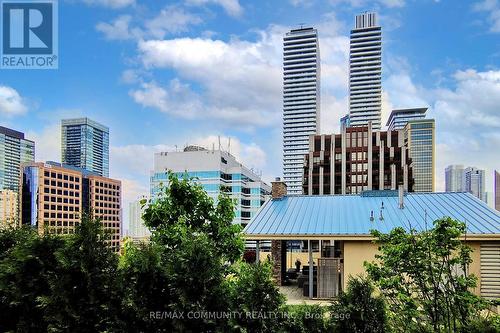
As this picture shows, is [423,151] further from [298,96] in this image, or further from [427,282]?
[427,282]

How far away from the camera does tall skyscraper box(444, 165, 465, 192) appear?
618 feet

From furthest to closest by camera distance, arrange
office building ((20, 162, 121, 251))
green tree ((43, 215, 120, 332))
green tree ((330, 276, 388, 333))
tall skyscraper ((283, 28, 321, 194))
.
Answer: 1. tall skyscraper ((283, 28, 321, 194))
2. office building ((20, 162, 121, 251))
3. green tree ((43, 215, 120, 332))
4. green tree ((330, 276, 388, 333))

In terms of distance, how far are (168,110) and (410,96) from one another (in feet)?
476

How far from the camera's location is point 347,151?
267 feet

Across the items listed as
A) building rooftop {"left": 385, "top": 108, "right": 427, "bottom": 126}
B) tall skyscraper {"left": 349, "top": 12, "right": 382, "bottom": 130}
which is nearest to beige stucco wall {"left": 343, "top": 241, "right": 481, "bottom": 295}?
tall skyscraper {"left": 349, "top": 12, "right": 382, "bottom": 130}

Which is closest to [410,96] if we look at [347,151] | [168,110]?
[347,151]

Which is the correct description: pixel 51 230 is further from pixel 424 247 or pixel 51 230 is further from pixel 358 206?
pixel 358 206

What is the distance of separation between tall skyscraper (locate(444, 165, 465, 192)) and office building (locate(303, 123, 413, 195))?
129 m

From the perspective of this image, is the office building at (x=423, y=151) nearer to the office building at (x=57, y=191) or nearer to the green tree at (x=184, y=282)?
the office building at (x=57, y=191)

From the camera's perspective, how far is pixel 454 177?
192 m

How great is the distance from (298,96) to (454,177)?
93.5m

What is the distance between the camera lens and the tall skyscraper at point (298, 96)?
176 meters

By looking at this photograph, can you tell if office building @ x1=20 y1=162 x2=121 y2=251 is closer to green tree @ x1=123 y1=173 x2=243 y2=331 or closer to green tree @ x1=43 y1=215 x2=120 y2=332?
green tree @ x1=43 y1=215 x2=120 y2=332

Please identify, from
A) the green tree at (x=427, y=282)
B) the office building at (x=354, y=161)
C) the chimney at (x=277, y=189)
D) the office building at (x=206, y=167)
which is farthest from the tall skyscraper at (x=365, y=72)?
the green tree at (x=427, y=282)
